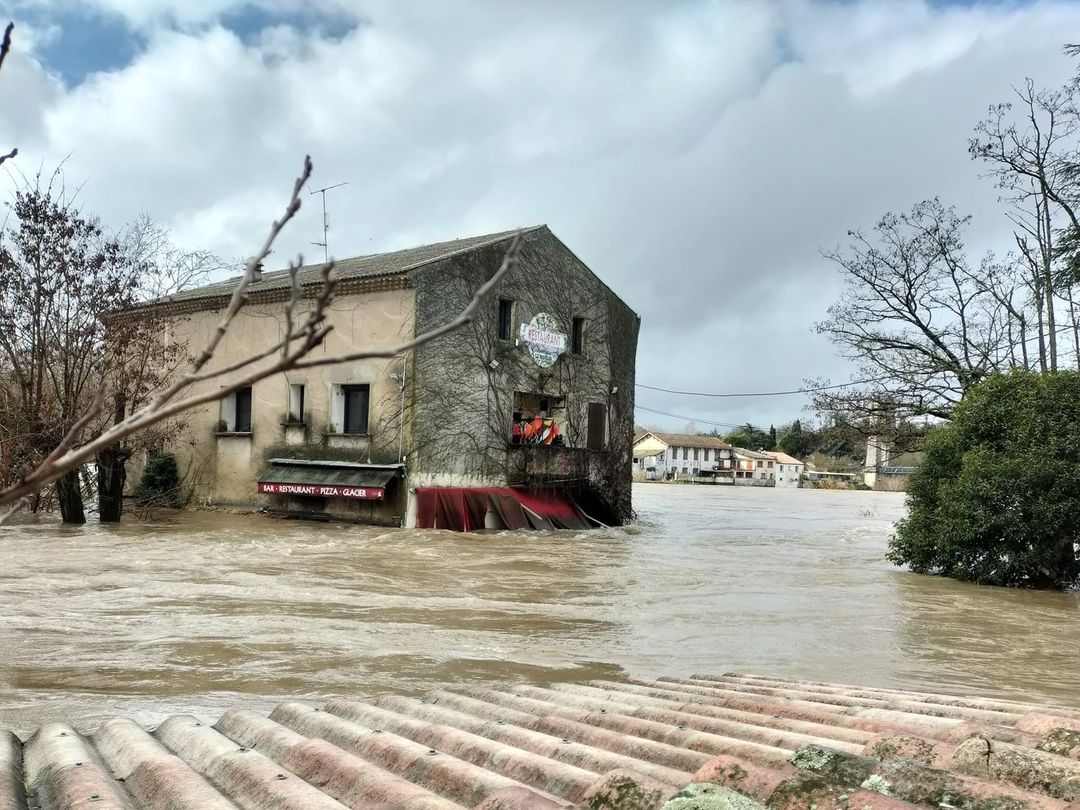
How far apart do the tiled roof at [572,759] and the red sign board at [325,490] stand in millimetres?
17150

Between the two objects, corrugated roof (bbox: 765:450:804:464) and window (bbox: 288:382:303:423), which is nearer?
window (bbox: 288:382:303:423)

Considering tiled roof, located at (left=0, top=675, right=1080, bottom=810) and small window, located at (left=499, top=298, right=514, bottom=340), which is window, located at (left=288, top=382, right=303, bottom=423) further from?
tiled roof, located at (left=0, top=675, right=1080, bottom=810)

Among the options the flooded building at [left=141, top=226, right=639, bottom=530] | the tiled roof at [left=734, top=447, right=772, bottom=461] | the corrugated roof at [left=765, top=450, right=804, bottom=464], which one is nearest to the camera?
the flooded building at [left=141, top=226, right=639, bottom=530]

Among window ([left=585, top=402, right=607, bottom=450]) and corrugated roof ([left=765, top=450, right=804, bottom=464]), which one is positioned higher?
window ([left=585, top=402, right=607, bottom=450])

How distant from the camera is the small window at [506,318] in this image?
24.9 m

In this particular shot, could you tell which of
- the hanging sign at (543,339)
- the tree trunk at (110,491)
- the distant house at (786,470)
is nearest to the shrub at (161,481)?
the tree trunk at (110,491)

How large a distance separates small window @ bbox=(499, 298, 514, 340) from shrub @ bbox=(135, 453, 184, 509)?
10.8 metres

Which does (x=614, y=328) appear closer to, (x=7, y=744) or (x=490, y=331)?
(x=490, y=331)

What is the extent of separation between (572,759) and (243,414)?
24.7 meters

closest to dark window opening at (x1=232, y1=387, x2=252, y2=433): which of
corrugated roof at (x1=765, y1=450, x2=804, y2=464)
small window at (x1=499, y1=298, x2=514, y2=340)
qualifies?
small window at (x1=499, y1=298, x2=514, y2=340)

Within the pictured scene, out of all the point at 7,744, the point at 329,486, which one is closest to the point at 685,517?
the point at 329,486

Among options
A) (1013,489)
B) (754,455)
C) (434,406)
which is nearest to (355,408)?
(434,406)

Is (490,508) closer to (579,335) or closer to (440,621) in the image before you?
(579,335)

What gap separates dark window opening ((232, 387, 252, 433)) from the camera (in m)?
26.2
